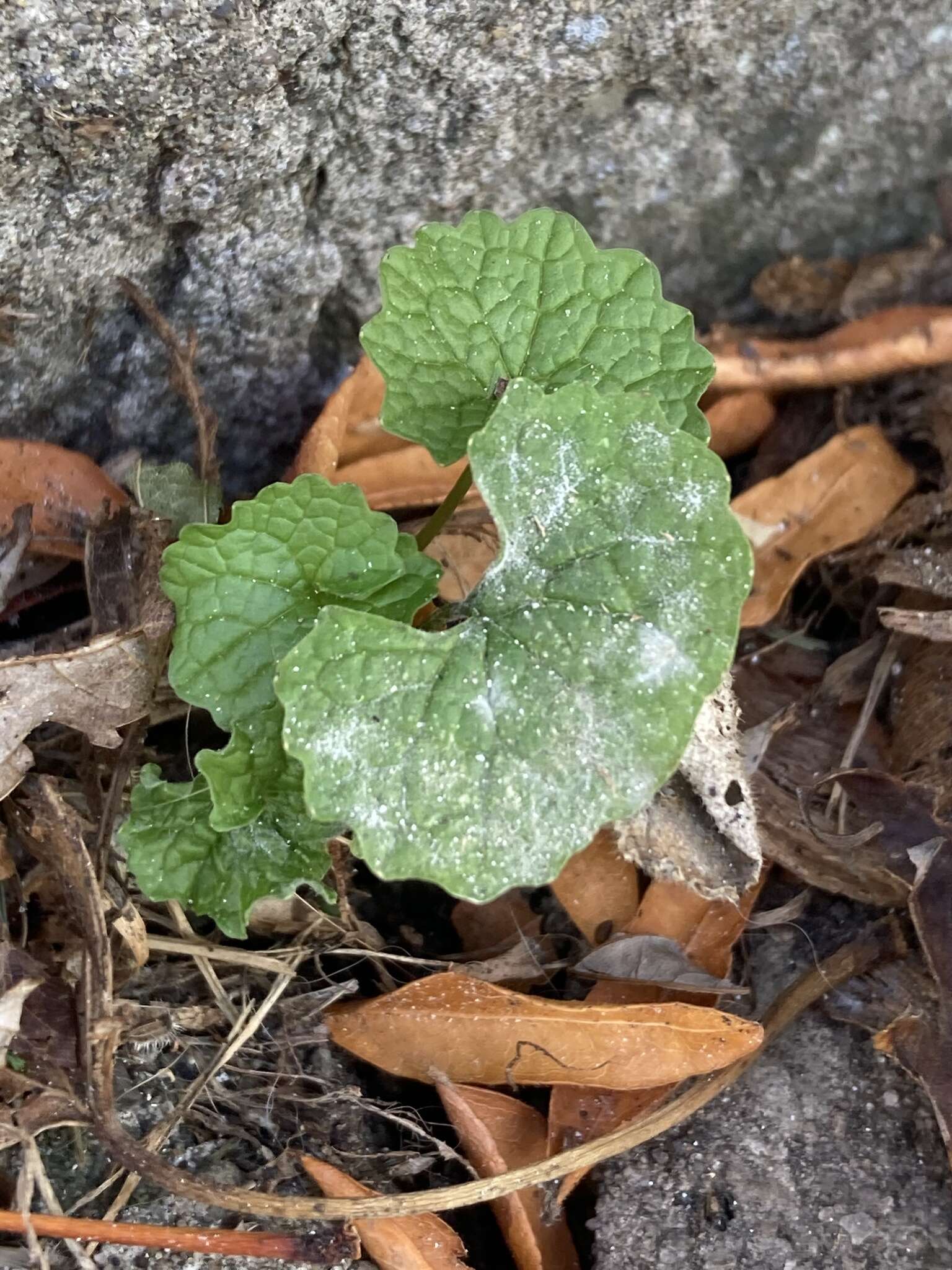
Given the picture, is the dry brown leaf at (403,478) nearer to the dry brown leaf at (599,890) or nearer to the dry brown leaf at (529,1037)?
the dry brown leaf at (599,890)

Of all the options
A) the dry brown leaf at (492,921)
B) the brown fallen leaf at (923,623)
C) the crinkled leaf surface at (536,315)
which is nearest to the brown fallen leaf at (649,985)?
the dry brown leaf at (492,921)

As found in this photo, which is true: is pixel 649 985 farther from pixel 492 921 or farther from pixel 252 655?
pixel 252 655

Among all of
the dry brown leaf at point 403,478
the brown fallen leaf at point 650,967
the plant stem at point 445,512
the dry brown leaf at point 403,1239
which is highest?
the plant stem at point 445,512

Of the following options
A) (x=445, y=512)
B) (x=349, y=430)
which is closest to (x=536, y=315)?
(x=445, y=512)

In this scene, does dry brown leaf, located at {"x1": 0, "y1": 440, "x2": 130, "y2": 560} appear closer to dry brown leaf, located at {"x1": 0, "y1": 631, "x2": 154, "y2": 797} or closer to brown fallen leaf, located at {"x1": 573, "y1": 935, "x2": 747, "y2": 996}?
dry brown leaf, located at {"x1": 0, "y1": 631, "x2": 154, "y2": 797}

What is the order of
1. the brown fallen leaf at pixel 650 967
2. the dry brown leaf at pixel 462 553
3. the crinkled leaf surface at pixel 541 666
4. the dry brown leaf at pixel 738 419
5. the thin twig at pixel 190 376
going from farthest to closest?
the dry brown leaf at pixel 738 419, the dry brown leaf at pixel 462 553, the thin twig at pixel 190 376, the brown fallen leaf at pixel 650 967, the crinkled leaf surface at pixel 541 666

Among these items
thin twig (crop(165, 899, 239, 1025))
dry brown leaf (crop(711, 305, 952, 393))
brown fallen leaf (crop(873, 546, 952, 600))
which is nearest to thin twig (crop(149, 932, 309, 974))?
thin twig (crop(165, 899, 239, 1025))
